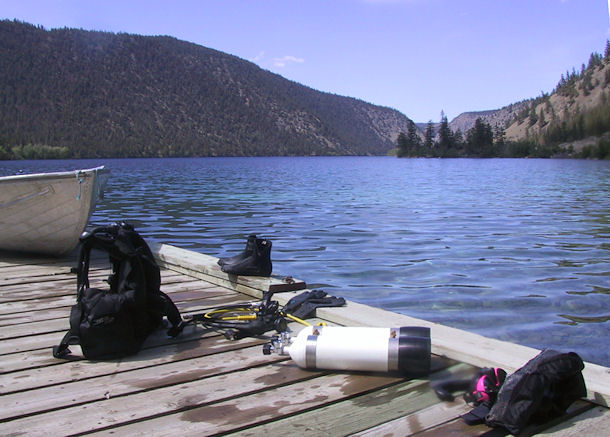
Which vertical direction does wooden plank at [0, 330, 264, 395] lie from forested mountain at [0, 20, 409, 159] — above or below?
below

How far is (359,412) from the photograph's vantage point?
280 centimetres

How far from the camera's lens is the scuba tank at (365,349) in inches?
125

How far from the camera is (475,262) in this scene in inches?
397

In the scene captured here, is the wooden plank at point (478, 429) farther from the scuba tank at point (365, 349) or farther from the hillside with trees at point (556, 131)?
the hillside with trees at point (556, 131)

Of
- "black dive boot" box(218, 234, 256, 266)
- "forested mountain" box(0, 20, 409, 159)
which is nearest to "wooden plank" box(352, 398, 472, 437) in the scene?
"black dive boot" box(218, 234, 256, 266)

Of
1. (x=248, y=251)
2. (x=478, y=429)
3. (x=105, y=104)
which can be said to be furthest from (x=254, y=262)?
(x=105, y=104)

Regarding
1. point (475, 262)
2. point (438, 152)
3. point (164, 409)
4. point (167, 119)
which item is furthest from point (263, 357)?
point (167, 119)

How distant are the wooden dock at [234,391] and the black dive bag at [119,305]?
91 millimetres

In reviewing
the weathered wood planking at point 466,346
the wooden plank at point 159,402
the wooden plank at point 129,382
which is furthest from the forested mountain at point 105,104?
the wooden plank at point 159,402

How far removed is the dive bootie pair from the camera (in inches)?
208

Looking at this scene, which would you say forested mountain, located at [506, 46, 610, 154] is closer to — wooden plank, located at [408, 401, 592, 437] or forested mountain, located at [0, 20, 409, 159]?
forested mountain, located at [0, 20, 409, 159]

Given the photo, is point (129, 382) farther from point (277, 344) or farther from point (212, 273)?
point (212, 273)

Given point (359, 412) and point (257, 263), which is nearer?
point (359, 412)

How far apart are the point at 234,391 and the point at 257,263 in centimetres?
228
